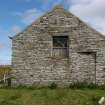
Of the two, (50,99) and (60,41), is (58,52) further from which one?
(50,99)

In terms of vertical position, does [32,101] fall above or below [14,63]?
below

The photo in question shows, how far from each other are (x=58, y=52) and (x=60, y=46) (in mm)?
484

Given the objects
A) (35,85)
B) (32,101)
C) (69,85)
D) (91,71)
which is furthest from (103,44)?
(32,101)

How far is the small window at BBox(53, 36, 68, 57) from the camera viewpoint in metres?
27.7

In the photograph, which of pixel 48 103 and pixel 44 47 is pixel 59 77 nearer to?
pixel 44 47

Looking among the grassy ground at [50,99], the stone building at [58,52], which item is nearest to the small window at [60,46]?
the stone building at [58,52]

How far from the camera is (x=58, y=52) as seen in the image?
2778 centimetres

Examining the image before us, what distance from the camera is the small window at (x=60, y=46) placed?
27.7 metres

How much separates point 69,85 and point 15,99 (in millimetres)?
8390

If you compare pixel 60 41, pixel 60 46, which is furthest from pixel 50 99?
pixel 60 41

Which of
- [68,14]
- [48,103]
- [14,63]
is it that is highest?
[68,14]

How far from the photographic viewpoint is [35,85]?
2753 centimetres

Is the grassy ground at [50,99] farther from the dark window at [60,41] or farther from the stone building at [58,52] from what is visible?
the dark window at [60,41]

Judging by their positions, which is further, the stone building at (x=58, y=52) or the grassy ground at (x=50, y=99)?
the stone building at (x=58, y=52)
